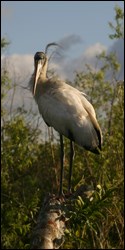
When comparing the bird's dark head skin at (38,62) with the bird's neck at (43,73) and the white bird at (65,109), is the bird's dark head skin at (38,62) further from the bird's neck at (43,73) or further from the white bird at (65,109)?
the bird's neck at (43,73)

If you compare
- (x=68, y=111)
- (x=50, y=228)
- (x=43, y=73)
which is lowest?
(x=50, y=228)

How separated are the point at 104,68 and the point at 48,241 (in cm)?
1452

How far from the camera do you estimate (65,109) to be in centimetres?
653

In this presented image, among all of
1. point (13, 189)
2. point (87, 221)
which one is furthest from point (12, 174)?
point (87, 221)

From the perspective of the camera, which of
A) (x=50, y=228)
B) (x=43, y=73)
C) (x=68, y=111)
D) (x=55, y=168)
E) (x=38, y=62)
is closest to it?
(x=50, y=228)

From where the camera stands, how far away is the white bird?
638 centimetres

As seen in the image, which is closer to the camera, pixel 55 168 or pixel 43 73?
pixel 43 73

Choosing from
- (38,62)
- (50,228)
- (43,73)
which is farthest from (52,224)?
(43,73)

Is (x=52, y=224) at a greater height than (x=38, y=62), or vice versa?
(x=38, y=62)

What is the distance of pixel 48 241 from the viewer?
3.99 m

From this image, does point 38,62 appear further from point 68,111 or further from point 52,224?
point 52,224

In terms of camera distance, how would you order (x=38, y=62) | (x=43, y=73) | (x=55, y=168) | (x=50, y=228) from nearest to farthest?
(x=50, y=228) → (x=38, y=62) → (x=43, y=73) → (x=55, y=168)

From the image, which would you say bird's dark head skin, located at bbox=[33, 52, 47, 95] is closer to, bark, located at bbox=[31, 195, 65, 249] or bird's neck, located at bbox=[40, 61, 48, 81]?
bird's neck, located at bbox=[40, 61, 48, 81]

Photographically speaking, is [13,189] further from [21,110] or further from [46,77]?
[46,77]
